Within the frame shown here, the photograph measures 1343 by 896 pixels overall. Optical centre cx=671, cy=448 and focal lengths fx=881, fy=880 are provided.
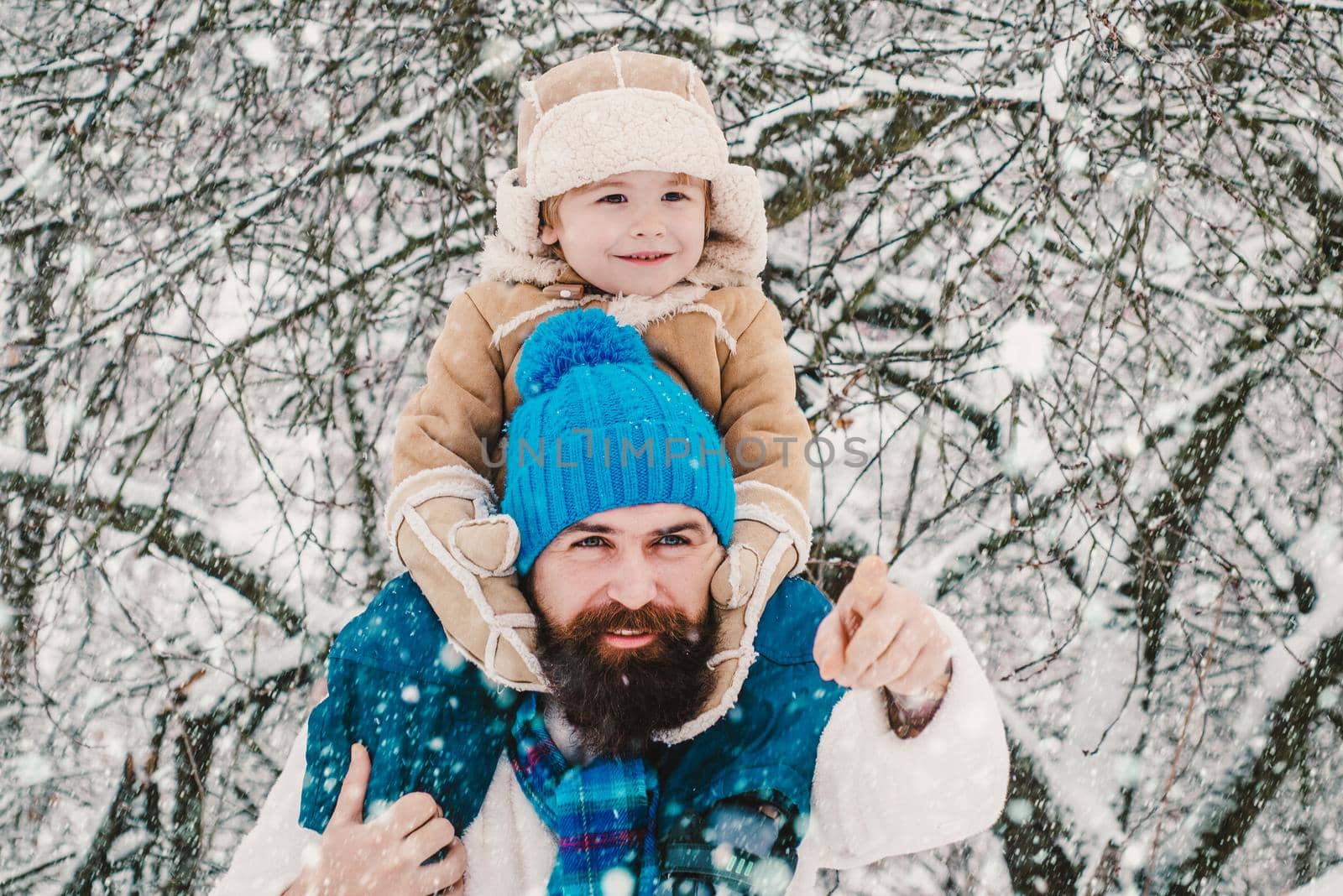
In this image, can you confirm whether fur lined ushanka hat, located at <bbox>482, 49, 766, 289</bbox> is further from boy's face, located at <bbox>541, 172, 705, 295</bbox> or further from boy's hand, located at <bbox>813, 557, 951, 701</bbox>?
boy's hand, located at <bbox>813, 557, 951, 701</bbox>

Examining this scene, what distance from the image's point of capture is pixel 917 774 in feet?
4.83

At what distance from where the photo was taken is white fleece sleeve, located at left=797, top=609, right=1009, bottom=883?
1.44 m

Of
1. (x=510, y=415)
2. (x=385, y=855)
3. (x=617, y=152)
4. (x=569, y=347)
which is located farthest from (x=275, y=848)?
(x=617, y=152)

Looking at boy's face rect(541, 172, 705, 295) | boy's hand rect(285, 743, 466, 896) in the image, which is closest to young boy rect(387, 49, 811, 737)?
boy's face rect(541, 172, 705, 295)

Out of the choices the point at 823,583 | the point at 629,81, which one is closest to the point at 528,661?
the point at 629,81

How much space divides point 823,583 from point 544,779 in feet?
5.22

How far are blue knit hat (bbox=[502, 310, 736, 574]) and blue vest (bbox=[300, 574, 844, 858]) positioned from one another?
25 cm

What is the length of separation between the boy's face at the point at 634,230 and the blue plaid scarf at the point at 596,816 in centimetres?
94

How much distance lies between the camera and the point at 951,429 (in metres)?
3.85

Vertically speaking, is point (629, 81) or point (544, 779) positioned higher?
point (629, 81)

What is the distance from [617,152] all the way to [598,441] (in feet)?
1.76

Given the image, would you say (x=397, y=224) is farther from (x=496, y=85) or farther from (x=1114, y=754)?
(x=1114, y=754)

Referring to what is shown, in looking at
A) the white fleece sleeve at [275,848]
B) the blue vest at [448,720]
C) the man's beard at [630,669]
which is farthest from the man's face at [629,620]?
the white fleece sleeve at [275,848]

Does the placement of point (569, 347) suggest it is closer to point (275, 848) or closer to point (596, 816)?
point (596, 816)
